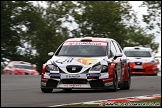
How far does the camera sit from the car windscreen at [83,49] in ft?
59.1

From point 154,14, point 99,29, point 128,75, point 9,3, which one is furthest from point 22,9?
point 128,75

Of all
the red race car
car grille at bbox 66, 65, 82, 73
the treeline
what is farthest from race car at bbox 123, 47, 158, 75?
the treeline

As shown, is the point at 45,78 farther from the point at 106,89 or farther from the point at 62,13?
the point at 62,13

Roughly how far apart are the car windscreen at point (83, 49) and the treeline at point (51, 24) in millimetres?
58909

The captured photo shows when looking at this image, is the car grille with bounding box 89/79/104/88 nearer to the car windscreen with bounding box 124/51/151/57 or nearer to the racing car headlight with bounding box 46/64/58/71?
the racing car headlight with bounding box 46/64/58/71

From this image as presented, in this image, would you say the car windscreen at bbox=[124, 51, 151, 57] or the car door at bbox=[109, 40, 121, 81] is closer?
the car door at bbox=[109, 40, 121, 81]

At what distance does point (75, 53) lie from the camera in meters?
18.0

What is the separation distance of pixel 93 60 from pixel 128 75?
124 inches

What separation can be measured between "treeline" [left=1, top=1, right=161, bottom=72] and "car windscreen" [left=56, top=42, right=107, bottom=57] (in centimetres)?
5891

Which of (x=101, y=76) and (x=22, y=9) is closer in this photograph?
(x=101, y=76)

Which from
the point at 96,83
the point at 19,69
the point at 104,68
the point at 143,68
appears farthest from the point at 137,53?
the point at 96,83

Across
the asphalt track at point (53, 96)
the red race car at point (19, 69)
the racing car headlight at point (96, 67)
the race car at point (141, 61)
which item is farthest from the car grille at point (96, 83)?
the red race car at point (19, 69)

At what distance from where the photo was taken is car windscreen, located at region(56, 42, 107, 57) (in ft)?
59.1

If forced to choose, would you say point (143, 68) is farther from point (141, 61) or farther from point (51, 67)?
point (51, 67)
